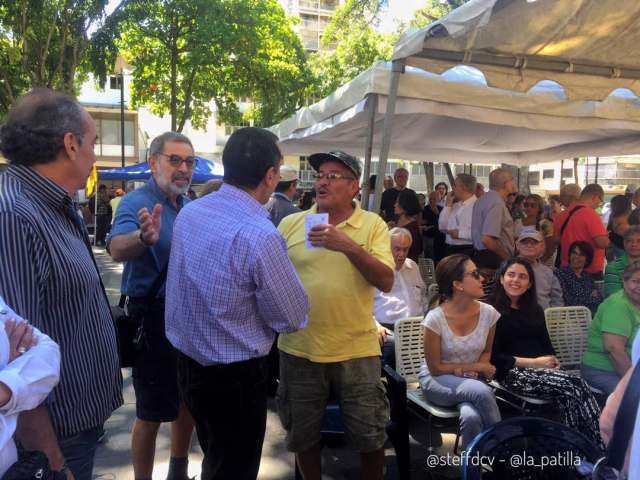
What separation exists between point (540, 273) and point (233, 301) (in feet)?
12.8

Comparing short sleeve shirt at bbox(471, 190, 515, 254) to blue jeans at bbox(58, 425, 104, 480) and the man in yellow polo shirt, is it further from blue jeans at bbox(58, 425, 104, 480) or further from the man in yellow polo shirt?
blue jeans at bbox(58, 425, 104, 480)

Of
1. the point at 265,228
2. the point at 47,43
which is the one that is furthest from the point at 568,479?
the point at 47,43

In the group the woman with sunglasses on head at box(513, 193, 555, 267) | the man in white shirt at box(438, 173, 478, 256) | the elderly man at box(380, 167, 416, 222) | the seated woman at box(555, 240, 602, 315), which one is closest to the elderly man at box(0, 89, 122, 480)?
the seated woman at box(555, 240, 602, 315)

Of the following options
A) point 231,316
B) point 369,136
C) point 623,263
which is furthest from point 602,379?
point 231,316

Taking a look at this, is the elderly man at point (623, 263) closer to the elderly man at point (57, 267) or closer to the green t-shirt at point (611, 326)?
the green t-shirt at point (611, 326)

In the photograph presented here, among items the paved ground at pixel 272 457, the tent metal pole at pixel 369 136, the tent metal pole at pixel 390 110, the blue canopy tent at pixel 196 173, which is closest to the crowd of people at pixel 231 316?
the paved ground at pixel 272 457

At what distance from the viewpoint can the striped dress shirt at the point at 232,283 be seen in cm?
200

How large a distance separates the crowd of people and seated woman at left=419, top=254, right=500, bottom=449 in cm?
1

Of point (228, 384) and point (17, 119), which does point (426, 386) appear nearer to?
point (228, 384)

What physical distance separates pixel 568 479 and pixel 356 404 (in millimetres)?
976

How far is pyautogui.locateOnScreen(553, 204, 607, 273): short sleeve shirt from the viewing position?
5648mm

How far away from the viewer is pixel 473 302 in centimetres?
355

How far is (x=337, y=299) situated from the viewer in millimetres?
2588

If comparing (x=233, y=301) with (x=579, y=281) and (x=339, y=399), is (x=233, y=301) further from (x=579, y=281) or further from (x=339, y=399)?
(x=579, y=281)
